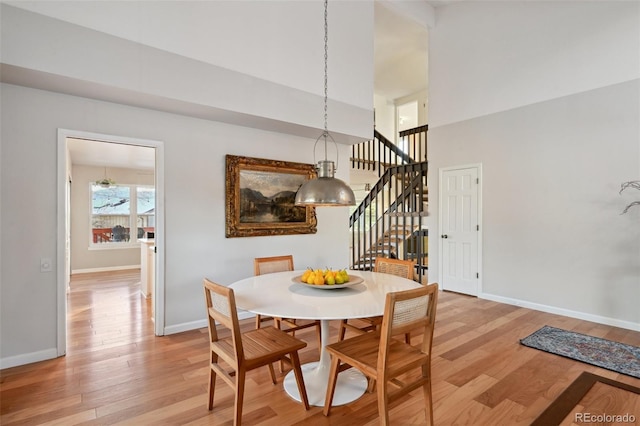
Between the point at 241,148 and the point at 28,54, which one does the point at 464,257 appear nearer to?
the point at 241,148

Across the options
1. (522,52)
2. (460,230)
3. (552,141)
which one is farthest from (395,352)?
(522,52)

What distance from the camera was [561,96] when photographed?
13.8 feet

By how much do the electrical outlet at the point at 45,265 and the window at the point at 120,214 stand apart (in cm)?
527

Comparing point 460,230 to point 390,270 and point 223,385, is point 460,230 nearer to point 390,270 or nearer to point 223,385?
point 390,270

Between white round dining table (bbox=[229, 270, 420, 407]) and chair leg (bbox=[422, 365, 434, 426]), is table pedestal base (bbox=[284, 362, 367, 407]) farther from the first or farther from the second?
chair leg (bbox=[422, 365, 434, 426])

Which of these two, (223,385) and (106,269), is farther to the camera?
(106,269)

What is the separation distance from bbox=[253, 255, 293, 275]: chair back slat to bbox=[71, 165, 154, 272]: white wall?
6.16 metres

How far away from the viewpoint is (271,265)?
3.33 m

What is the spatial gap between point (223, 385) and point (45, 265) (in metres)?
2.02

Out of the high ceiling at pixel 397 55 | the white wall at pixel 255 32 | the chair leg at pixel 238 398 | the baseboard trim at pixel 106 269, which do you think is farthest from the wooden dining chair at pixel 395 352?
the baseboard trim at pixel 106 269

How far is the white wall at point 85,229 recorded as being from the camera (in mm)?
7246

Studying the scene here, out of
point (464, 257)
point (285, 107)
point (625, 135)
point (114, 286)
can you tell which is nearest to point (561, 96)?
point (625, 135)

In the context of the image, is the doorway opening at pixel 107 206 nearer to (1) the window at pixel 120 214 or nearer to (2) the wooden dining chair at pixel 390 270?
(1) the window at pixel 120 214

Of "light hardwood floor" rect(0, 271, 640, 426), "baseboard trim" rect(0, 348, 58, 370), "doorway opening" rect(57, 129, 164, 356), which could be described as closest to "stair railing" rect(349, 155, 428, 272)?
"light hardwood floor" rect(0, 271, 640, 426)
